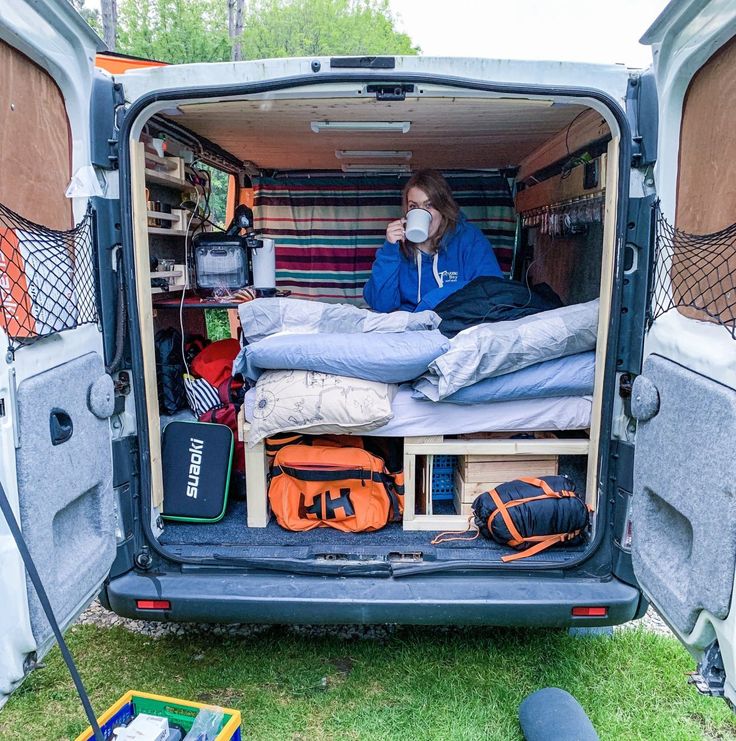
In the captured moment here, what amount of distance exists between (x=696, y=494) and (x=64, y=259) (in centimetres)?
182

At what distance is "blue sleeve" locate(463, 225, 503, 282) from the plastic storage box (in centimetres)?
257

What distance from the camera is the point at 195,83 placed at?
78.2 inches

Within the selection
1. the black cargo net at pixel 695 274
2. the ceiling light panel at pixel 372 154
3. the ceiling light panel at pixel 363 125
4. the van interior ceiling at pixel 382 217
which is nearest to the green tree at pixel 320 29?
the van interior ceiling at pixel 382 217

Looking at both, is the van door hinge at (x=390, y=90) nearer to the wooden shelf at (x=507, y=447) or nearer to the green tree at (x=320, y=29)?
the wooden shelf at (x=507, y=447)

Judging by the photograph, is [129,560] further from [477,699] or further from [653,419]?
[653,419]

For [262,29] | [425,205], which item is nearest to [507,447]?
[425,205]

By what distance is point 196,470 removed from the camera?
269 cm

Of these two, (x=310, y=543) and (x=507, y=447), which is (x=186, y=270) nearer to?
(x=310, y=543)

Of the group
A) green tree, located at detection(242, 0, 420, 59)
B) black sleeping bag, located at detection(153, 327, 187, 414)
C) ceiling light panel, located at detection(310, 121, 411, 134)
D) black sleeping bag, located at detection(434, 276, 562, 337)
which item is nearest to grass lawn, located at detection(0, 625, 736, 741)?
black sleeping bag, located at detection(153, 327, 187, 414)

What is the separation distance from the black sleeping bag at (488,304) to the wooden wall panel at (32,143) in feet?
5.64

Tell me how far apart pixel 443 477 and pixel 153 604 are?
1.35 metres

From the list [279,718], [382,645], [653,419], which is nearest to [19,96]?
[653,419]

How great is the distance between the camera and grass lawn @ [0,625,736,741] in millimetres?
2193

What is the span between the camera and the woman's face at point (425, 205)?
12.0 feet
